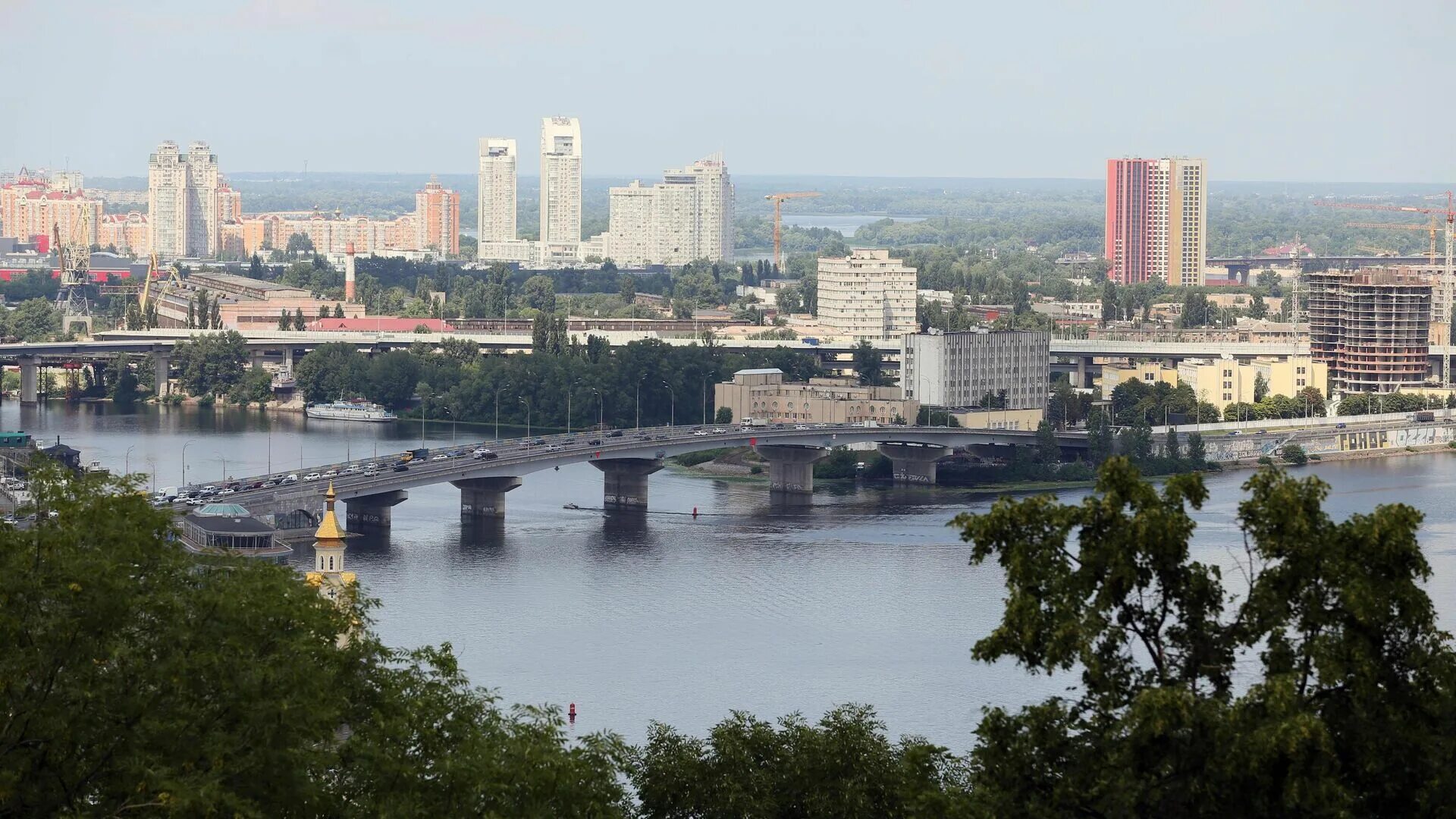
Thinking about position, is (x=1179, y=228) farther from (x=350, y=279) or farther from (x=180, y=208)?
(x=180, y=208)

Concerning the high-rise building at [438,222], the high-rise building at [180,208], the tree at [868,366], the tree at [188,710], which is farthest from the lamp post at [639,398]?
the high-rise building at [438,222]

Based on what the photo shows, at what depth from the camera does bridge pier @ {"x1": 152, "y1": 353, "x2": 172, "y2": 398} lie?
120 feet

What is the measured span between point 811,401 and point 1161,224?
117ft

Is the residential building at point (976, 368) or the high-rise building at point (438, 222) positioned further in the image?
the high-rise building at point (438, 222)

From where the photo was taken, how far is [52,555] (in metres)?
6.96

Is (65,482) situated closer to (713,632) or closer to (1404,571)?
(1404,571)

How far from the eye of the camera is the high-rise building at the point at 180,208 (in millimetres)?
72062

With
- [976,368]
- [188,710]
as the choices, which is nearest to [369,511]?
[976,368]

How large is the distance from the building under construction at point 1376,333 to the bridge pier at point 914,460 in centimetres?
958

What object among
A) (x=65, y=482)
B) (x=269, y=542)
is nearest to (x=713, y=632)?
(x=269, y=542)

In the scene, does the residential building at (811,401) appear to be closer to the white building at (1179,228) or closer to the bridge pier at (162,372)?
the bridge pier at (162,372)

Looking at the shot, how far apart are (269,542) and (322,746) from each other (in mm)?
11462

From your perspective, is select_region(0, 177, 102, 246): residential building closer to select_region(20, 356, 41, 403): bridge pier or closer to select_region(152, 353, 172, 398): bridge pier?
select_region(152, 353, 172, 398): bridge pier

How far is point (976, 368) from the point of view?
105ft
